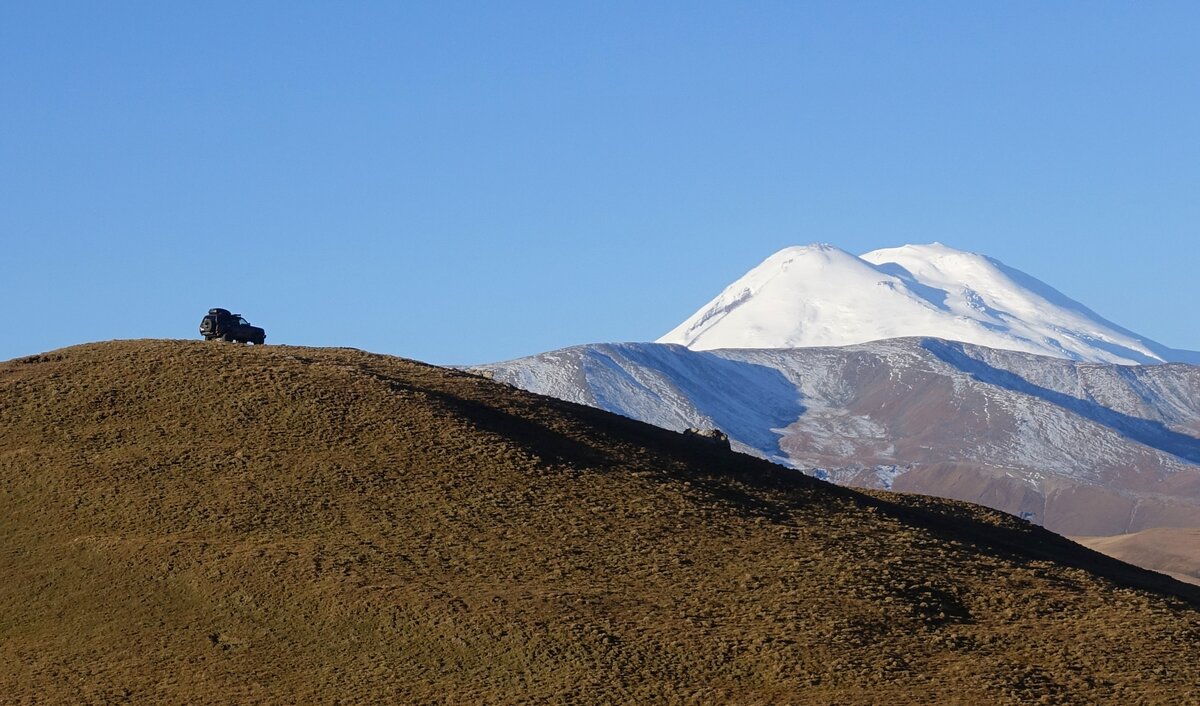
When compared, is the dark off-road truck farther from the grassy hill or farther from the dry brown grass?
the dry brown grass

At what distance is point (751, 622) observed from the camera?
146 feet

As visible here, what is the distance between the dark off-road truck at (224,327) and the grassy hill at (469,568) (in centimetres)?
646

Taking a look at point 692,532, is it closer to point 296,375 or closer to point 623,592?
point 623,592

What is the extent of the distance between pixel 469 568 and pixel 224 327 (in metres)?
28.8

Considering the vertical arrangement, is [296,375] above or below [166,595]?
above

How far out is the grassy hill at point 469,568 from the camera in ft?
136

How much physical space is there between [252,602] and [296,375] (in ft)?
60.9

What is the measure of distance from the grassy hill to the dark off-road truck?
646cm

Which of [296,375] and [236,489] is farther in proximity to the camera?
[296,375]

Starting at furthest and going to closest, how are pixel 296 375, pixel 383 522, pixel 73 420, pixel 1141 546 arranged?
pixel 1141 546 < pixel 296 375 < pixel 73 420 < pixel 383 522

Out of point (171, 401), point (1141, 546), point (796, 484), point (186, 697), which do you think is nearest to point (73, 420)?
point (171, 401)

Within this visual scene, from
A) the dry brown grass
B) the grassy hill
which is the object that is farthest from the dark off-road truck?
the dry brown grass

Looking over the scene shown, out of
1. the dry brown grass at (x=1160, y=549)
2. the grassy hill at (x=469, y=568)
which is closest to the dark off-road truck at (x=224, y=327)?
the grassy hill at (x=469, y=568)

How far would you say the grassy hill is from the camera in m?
41.6
